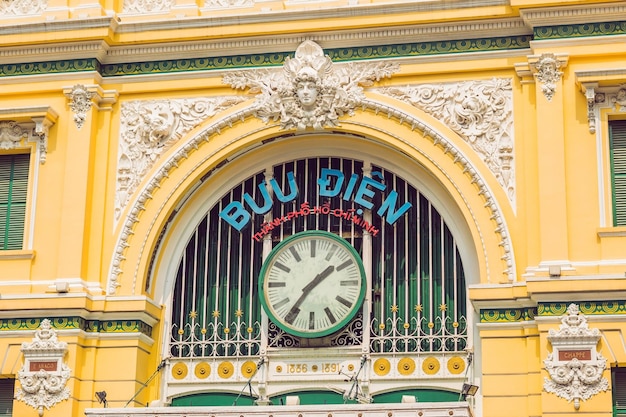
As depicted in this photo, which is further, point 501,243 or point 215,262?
point 215,262

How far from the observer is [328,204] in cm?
2366

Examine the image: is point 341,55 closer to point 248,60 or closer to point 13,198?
point 248,60

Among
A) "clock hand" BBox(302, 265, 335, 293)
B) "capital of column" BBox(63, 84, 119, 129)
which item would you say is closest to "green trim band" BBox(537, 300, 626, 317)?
"clock hand" BBox(302, 265, 335, 293)

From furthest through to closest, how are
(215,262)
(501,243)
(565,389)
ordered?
(215,262)
(501,243)
(565,389)

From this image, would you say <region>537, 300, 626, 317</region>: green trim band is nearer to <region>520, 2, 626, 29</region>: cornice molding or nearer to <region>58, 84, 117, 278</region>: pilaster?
<region>520, 2, 626, 29</region>: cornice molding

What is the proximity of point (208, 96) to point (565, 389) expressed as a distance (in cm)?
833

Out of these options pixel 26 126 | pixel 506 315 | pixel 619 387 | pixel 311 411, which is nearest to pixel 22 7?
pixel 26 126

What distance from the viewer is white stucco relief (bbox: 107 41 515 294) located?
23484 mm

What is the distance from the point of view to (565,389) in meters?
20.7

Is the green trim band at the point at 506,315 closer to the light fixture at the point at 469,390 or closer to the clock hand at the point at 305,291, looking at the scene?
the light fixture at the point at 469,390

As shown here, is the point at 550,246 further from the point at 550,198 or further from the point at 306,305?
the point at 306,305

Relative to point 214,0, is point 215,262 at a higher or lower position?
lower

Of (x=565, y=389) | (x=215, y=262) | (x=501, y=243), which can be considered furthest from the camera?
(x=215, y=262)

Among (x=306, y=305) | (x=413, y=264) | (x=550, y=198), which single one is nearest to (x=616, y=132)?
(x=550, y=198)
